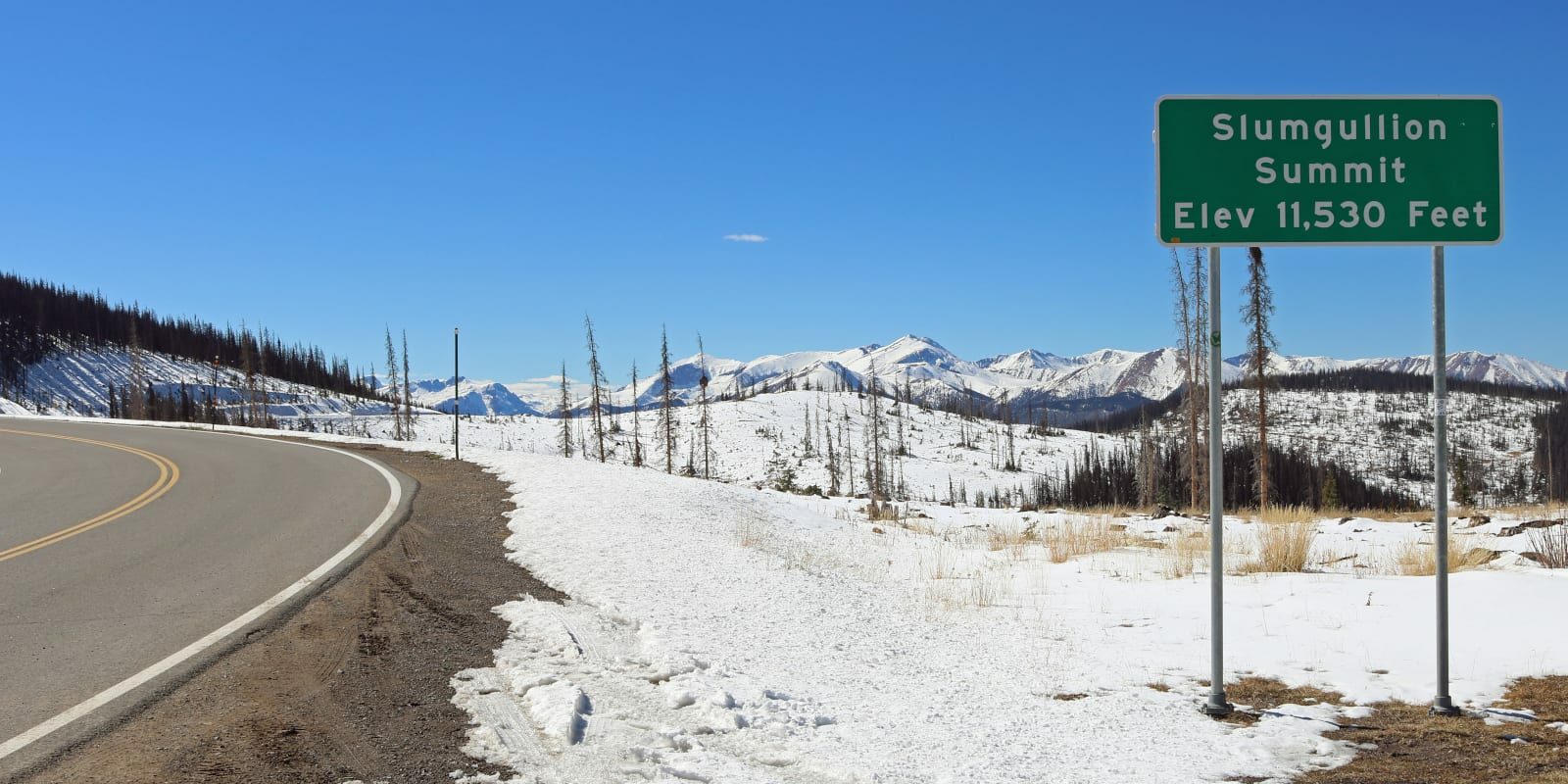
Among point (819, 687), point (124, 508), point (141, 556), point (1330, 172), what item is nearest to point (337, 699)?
point (819, 687)

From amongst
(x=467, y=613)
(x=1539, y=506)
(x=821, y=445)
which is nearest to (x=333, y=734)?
(x=467, y=613)

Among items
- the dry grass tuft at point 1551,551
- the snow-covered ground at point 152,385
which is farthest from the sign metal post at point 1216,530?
the snow-covered ground at point 152,385

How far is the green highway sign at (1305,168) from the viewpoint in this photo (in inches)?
209

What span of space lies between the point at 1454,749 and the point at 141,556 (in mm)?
12044

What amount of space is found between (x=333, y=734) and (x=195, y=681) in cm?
161

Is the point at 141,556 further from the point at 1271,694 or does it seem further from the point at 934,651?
the point at 1271,694

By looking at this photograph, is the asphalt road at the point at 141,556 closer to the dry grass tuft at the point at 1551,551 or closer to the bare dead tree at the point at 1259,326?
the dry grass tuft at the point at 1551,551

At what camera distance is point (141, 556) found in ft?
32.8

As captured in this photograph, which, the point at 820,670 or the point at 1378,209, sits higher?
the point at 1378,209

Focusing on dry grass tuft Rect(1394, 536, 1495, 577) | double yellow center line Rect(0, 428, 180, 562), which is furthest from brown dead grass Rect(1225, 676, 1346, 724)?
double yellow center line Rect(0, 428, 180, 562)

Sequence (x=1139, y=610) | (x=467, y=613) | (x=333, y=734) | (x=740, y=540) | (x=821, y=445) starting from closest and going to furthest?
(x=333, y=734)
(x=467, y=613)
(x=1139, y=610)
(x=740, y=540)
(x=821, y=445)

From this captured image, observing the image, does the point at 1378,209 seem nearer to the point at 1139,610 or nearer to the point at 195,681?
the point at 1139,610

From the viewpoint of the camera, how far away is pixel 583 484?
52.7ft

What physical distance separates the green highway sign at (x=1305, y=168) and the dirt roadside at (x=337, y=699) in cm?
511
